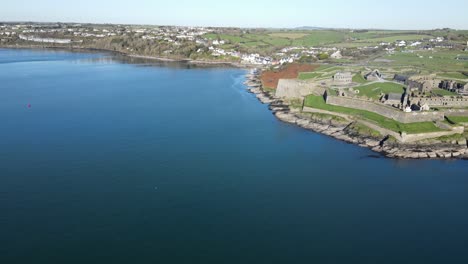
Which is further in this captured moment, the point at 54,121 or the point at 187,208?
the point at 54,121

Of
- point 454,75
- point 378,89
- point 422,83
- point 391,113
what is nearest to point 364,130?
point 391,113

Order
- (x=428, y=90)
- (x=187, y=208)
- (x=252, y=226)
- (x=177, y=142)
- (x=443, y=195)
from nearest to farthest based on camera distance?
(x=252, y=226)
(x=187, y=208)
(x=443, y=195)
(x=177, y=142)
(x=428, y=90)

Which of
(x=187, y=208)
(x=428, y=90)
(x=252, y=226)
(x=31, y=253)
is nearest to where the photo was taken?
(x=31, y=253)

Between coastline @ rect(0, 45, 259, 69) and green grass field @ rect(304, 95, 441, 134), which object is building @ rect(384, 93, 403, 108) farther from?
coastline @ rect(0, 45, 259, 69)

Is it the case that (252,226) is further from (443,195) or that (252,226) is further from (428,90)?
(428,90)

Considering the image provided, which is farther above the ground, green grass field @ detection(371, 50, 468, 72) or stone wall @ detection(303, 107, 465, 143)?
green grass field @ detection(371, 50, 468, 72)

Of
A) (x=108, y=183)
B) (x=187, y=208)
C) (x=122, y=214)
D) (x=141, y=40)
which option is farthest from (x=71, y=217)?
(x=141, y=40)

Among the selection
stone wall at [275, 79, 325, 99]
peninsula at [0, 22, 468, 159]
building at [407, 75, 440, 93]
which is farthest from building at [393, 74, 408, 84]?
stone wall at [275, 79, 325, 99]
